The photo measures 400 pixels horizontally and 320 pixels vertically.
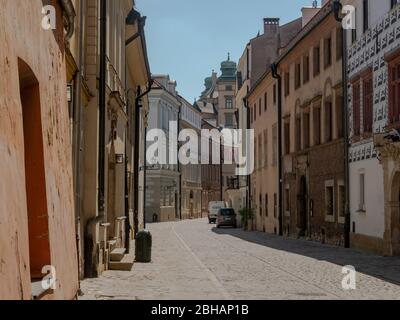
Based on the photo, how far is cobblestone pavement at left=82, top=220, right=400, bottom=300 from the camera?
1280cm

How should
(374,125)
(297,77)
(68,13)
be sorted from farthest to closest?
1. (297,77)
2. (374,125)
3. (68,13)

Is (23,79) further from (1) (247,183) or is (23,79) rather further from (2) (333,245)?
(1) (247,183)

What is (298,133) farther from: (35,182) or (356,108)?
(35,182)

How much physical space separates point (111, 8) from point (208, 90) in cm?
12316

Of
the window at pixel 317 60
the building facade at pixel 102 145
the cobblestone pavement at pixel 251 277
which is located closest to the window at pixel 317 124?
the window at pixel 317 60

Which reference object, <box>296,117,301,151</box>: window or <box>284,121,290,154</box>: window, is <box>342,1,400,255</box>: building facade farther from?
<box>284,121,290,154</box>: window

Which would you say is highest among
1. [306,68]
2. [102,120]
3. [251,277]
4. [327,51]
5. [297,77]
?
[327,51]

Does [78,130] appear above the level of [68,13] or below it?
below

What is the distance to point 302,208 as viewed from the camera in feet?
113

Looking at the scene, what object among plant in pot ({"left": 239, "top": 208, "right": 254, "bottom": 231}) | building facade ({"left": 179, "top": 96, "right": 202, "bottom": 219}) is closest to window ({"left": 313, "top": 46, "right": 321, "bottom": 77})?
plant in pot ({"left": 239, "top": 208, "right": 254, "bottom": 231})

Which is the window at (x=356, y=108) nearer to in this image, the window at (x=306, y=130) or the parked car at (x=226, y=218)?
the window at (x=306, y=130)

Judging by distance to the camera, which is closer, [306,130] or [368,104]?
[368,104]

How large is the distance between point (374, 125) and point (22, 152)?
1846 centimetres

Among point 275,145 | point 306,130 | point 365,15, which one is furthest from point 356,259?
point 275,145
